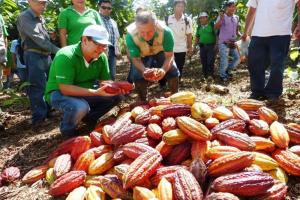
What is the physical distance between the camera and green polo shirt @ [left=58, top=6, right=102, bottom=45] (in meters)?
6.32

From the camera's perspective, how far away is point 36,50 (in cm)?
626

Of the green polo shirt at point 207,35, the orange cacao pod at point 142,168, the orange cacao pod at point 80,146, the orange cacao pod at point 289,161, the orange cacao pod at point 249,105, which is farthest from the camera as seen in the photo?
the green polo shirt at point 207,35

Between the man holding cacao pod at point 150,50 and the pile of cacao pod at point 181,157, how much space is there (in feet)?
3.78

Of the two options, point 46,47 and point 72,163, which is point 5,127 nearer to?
point 46,47

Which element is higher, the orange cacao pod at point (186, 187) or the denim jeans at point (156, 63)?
the denim jeans at point (156, 63)

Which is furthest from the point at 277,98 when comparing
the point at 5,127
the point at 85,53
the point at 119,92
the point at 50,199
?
the point at 5,127

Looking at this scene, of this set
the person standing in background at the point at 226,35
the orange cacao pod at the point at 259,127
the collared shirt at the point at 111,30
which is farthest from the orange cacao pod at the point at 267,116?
the person standing in background at the point at 226,35

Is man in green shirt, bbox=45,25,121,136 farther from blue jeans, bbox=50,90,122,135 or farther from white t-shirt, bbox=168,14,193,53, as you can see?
white t-shirt, bbox=168,14,193,53

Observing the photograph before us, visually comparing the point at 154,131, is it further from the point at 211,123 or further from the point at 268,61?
the point at 268,61

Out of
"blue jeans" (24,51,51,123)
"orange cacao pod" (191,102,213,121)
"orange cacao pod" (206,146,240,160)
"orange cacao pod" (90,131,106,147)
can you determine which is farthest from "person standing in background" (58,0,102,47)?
"orange cacao pod" (206,146,240,160)

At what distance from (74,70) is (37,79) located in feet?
5.23

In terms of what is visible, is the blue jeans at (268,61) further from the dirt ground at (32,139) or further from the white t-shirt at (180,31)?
the white t-shirt at (180,31)

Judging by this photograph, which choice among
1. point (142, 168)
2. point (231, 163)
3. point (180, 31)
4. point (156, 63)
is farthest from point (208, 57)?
point (142, 168)

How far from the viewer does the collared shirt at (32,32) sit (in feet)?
20.0
